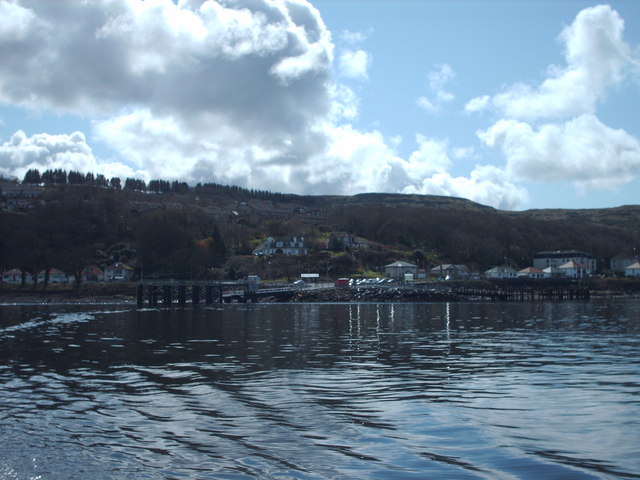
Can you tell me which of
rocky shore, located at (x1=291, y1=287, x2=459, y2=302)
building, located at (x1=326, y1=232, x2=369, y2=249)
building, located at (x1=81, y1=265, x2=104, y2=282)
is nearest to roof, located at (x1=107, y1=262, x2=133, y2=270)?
building, located at (x1=81, y1=265, x2=104, y2=282)

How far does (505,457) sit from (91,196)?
197161mm

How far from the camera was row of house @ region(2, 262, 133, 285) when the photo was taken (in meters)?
146

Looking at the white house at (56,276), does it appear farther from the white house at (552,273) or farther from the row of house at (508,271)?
the white house at (552,273)

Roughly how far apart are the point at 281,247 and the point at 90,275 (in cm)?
5182

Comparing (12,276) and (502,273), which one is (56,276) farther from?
(502,273)

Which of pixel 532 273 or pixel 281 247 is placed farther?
pixel 281 247

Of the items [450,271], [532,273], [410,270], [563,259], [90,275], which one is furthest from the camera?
[563,259]

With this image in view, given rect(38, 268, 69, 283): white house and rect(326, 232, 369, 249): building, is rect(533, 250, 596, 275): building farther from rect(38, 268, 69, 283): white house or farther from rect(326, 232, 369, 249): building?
rect(38, 268, 69, 283): white house

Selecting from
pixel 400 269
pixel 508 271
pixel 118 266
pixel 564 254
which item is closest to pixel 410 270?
pixel 400 269

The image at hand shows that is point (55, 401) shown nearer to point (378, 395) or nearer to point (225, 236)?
point (378, 395)

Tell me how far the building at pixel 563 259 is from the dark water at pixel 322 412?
15380 cm

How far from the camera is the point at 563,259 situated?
18000 centimetres

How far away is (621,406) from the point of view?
18.0 m

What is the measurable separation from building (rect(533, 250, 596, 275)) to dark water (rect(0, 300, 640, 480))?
6055 inches
